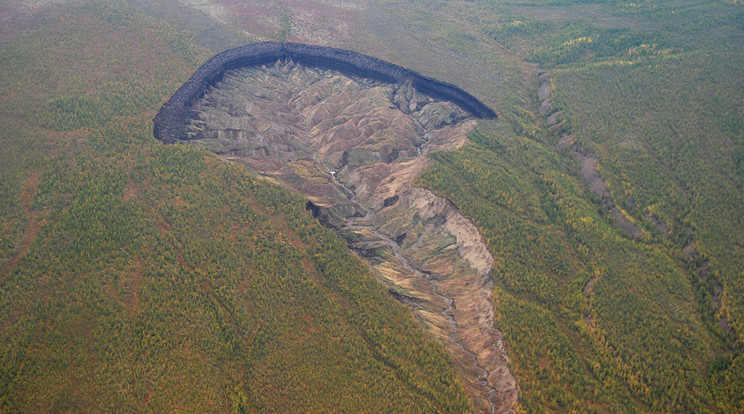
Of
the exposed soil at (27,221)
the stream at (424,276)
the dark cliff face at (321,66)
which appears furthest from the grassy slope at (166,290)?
the dark cliff face at (321,66)

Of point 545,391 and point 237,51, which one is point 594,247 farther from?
point 237,51

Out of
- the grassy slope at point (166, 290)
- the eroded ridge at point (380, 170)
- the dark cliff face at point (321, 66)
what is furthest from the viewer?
the dark cliff face at point (321, 66)

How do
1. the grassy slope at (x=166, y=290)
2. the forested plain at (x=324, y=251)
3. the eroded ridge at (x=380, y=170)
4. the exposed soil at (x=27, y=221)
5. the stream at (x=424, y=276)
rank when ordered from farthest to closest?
the eroded ridge at (x=380, y=170) → the exposed soil at (x=27, y=221) → the stream at (x=424, y=276) → the forested plain at (x=324, y=251) → the grassy slope at (x=166, y=290)

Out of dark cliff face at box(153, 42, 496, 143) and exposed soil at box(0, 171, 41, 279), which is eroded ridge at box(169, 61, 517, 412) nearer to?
dark cliff face at box(153, 42, 496, 143)

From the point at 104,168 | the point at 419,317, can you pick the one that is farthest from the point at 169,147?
the point at 419,317

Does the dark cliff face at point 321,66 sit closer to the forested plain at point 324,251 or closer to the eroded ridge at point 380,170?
the eroded ridge at point 380,170

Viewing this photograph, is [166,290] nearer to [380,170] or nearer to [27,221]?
[27,221]
